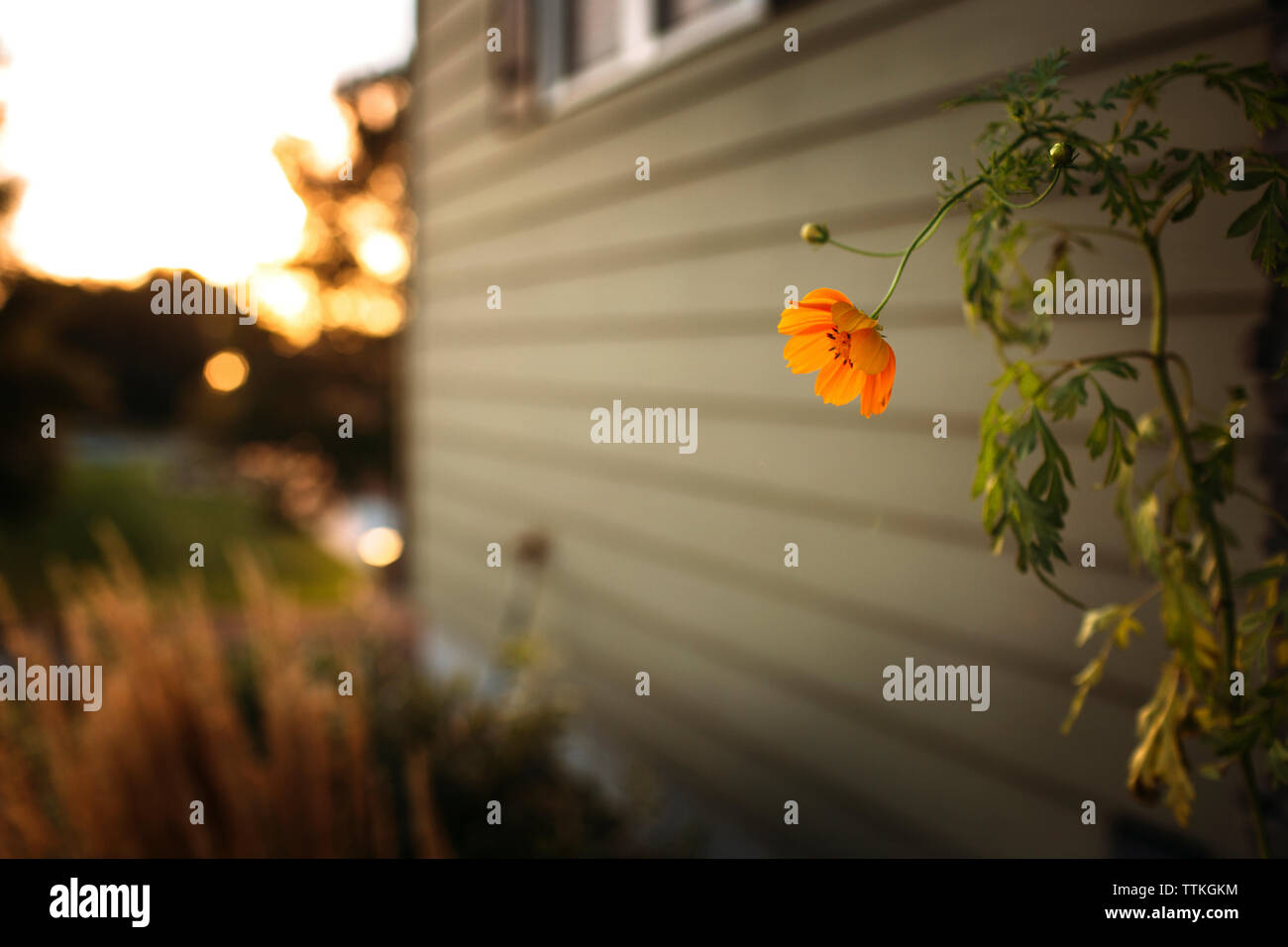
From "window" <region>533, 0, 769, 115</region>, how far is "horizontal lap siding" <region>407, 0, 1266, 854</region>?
0.19 feet

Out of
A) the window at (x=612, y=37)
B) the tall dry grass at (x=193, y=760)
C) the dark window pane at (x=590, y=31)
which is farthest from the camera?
the dark window pane at (x=590, y=31)

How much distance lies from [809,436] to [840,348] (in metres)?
1.18

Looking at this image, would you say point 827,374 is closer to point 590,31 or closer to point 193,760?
point 193,760

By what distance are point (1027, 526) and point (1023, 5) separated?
3.66ft

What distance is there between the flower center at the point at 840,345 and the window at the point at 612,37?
1.51 m

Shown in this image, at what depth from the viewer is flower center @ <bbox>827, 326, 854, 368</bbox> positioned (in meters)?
0.95

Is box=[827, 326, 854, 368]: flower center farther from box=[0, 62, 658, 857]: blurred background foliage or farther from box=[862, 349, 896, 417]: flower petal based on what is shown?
box=[0, 62, 658, 857]: blurred background foliage

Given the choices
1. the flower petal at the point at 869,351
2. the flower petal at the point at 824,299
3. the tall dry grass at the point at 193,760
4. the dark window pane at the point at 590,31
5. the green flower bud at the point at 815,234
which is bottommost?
the tall dry grass at the point at 193,760

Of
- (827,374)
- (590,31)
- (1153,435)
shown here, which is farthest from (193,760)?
(590,31)

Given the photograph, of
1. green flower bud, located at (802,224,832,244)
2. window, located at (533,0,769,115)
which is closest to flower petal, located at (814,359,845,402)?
green flower bud, located at (802,224,832,244)

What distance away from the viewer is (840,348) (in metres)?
0.96

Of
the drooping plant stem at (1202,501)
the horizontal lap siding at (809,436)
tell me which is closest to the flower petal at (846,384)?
the drooping plant stem at (1202,501)

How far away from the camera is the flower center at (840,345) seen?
95 cm

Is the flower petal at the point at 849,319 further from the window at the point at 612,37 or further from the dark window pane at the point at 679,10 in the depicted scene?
the dark window pane at the point at 679,10
